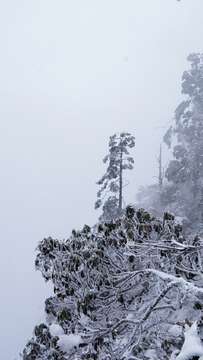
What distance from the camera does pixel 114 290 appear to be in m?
5.07

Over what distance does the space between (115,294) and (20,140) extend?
194m

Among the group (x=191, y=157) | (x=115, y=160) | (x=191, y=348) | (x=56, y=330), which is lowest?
(x=56, y=330)

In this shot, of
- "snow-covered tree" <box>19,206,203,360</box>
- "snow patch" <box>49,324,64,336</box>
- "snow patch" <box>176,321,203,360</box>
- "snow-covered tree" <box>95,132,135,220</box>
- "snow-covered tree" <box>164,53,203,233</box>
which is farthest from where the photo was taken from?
"snow-covered tree" <box>164,53,203,233</box>

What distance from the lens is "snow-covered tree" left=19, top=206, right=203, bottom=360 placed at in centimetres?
441

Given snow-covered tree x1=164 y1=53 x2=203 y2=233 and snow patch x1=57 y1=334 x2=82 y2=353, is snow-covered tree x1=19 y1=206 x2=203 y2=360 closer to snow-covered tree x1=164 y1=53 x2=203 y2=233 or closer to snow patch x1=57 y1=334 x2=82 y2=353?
snow patch x1=57 y1=334 x2=82 y2=353

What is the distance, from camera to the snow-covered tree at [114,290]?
441 cm

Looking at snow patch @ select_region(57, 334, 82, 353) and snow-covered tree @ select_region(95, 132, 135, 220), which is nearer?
snow patch @ select_region(57, 334, 82, 353)

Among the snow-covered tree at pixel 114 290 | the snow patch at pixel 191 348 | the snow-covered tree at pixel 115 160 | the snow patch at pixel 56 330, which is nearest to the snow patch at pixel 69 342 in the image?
the snow-covered tree at pixel 114 290

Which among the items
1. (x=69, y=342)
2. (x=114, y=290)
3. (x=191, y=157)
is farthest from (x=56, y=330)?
(x=191, y=157)

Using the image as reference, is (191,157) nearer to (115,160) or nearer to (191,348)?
(115,160)

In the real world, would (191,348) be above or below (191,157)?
below

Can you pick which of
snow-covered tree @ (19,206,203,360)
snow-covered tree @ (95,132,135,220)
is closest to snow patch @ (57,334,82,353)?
snow-covered tree @ (19,206,203,360)

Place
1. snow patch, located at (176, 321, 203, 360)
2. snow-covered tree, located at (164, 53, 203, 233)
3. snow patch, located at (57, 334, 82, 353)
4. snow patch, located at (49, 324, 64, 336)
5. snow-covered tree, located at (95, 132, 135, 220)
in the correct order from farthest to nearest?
1. snow-covered tree, located at (164, 53, 203, 233)
2. snow-covered tree, located at (95, 132, 135, 220)
3. snow patch, located at (49, 324, 64, 336)
4. snow patch, located at (57, 334, 82, 353)
5. snow patch, located at (176, 321, 203, 360)

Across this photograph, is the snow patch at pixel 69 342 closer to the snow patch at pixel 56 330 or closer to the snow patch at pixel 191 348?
the snow patch at pixel 56 330
